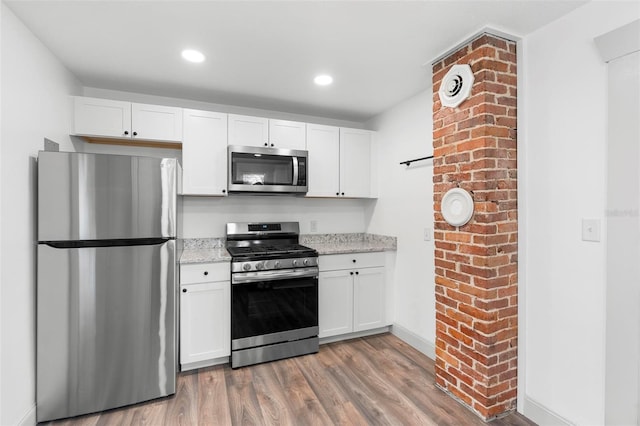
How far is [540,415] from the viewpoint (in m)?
1.88

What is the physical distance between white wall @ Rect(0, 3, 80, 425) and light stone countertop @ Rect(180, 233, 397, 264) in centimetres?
95

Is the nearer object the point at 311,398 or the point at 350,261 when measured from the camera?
the point at 311,398

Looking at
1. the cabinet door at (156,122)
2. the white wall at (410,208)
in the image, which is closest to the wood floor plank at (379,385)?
the white wall at (410,208)

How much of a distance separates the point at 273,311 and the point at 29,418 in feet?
5.37

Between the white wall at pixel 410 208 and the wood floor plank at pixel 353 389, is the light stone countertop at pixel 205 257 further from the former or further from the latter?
the white wall at pixel 410 208


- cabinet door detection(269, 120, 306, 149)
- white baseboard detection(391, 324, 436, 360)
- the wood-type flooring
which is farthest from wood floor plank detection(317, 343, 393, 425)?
cabinet door detection(269, 120, 306, 149)

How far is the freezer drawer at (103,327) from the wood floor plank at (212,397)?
245 millimetres

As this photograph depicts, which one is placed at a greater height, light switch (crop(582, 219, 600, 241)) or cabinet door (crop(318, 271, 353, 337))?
light switch (crop(582, 219, 600, 241))

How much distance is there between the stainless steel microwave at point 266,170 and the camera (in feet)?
9.59

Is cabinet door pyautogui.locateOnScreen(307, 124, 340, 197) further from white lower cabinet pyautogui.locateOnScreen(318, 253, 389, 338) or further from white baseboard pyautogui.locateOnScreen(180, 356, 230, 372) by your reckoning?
white baseboard pyautogui.locateOnScreen(180, 356, 230, 372)

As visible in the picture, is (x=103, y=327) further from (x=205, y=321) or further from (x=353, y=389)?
(x=353, y=389)

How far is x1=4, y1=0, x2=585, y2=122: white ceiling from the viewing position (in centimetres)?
170

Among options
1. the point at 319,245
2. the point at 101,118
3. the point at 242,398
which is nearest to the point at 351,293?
the point at 319,245

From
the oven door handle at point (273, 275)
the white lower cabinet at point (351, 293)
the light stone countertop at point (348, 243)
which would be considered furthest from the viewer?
the light stone countertop at point (348, 243)
